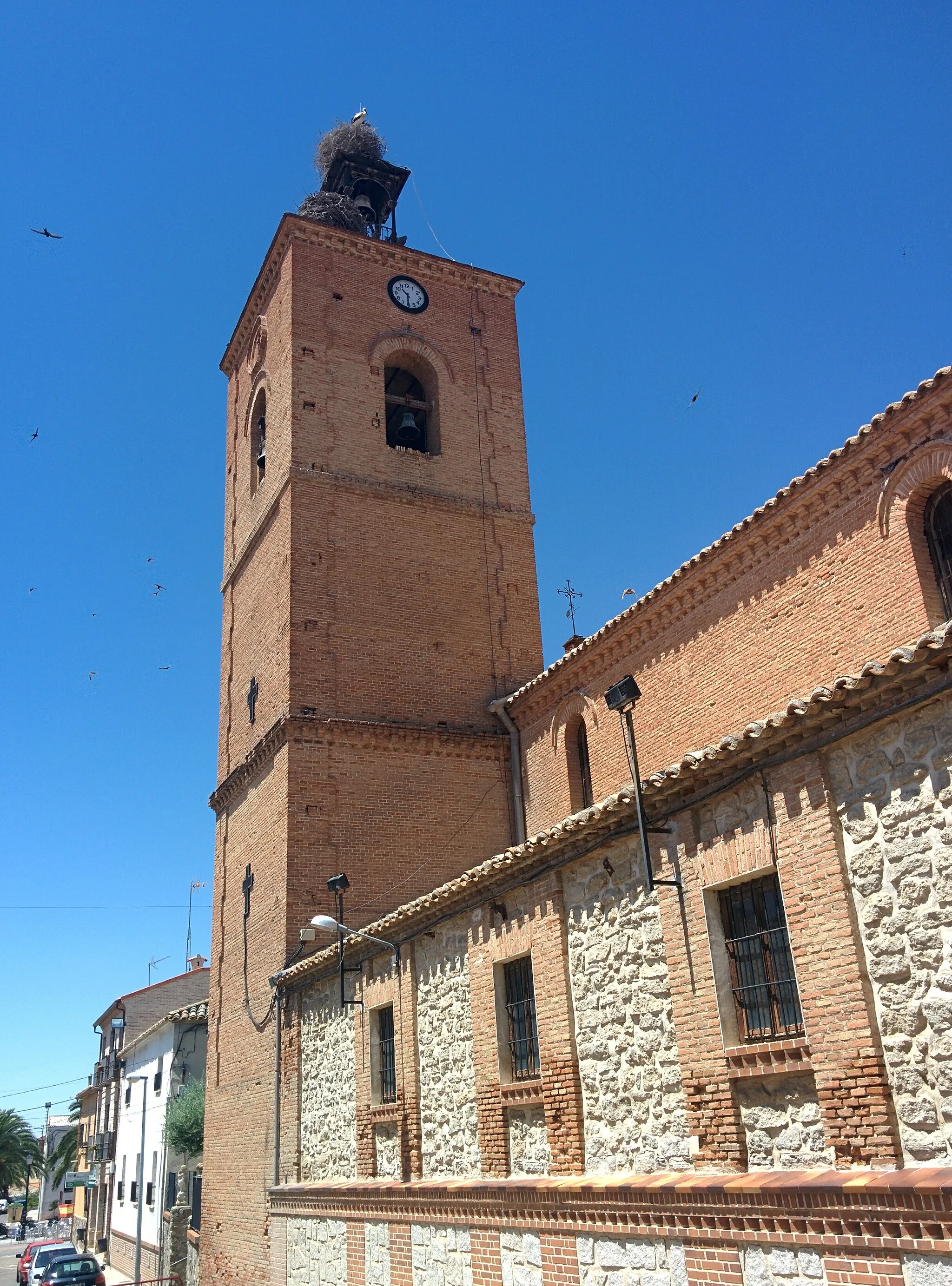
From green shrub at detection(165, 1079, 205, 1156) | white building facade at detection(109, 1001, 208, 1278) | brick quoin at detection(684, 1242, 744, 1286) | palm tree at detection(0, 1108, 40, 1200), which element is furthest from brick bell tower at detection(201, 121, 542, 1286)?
palm tree at detection(0, 1108, 40, 1200)

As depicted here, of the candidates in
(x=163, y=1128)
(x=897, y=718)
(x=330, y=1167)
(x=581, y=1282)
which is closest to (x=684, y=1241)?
(x=581, y=1282)

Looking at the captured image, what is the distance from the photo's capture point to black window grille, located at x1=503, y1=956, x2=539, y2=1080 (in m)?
9.15

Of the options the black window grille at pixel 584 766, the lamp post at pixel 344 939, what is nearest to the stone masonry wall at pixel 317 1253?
the lamp post at pixel 344 939

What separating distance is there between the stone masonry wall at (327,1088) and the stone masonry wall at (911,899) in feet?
24.8

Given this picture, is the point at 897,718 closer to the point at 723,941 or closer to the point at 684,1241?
the point at 723,941

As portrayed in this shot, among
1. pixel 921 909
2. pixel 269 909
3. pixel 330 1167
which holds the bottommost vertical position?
pixel 330 1167

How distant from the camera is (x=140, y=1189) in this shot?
26.1 m

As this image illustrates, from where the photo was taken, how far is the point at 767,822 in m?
6.80

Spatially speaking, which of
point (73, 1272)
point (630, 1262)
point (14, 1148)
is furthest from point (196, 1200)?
point (14, 1148)

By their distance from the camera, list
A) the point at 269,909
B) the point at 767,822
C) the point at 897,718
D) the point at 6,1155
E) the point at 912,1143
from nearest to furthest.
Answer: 1. the point at 912,1143
2. the point at 897,718
3. the point at 767,822
4. the point at 269,909
5. the point at 6,1155

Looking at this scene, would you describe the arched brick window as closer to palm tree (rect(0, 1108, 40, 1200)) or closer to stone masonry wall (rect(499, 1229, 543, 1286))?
stone masonry wall (rect(499, 1229, 543, 1286))

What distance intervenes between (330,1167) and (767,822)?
8240mm

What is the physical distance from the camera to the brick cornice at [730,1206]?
548cm

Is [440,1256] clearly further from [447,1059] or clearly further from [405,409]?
[405,409]
